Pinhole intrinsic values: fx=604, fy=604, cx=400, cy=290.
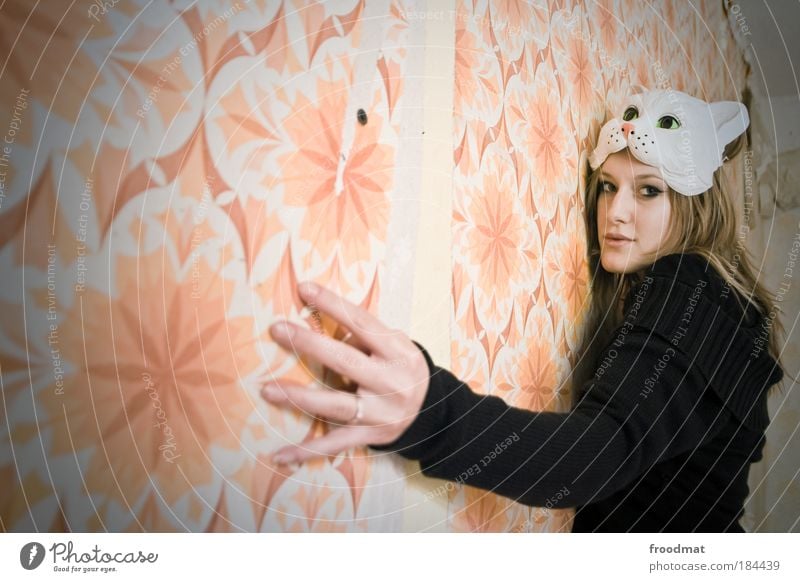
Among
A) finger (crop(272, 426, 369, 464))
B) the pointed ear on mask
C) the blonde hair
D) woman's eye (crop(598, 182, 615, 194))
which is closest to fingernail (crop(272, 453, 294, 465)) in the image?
finger (crop(272, 426, 369, 464))

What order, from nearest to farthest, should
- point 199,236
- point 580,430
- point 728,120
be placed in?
point 199,236 < point 580,430 < point 728,120

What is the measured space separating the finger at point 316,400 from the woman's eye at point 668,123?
448 mm

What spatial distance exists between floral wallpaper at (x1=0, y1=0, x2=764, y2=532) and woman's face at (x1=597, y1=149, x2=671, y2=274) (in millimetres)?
174

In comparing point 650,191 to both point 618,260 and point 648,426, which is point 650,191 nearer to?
point 618,260

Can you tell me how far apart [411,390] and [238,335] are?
0.46 ft

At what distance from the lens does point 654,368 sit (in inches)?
23.8

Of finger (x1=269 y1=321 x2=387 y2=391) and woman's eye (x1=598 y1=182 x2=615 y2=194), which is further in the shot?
woman's eye (x1=598 y1=182 x2=615 y2=194)

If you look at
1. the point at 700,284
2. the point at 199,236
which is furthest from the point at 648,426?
the point at 199,236

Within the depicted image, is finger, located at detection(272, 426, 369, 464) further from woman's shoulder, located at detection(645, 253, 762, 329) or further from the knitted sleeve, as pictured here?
woman's shoulder, located at detection(645, 253, 762, 329)

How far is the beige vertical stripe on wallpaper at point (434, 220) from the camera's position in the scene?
1.65 ft

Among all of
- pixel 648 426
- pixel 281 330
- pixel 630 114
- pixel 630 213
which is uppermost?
pixel 630 114

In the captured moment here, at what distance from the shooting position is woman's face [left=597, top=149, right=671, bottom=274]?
631 millimetres

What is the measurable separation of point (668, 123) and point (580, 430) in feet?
1.12

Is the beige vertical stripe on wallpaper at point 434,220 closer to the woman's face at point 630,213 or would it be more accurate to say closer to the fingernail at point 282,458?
the fingernail at point 282,458
